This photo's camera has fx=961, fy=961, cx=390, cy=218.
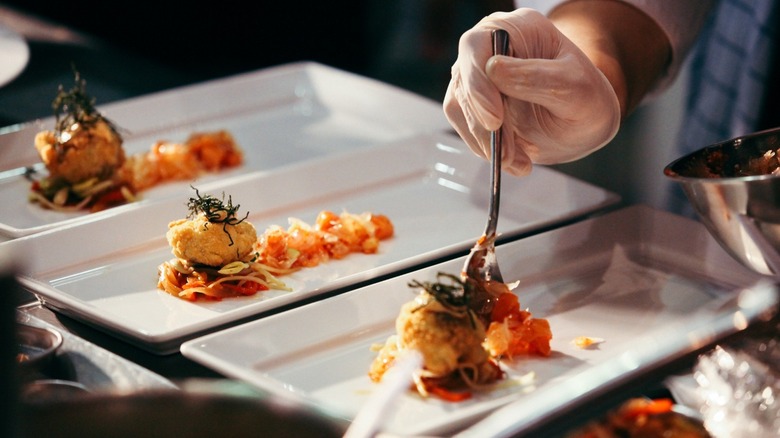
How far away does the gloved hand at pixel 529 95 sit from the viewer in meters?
1.65

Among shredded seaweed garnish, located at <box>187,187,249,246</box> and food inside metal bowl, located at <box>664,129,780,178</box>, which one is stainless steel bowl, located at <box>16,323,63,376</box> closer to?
shredded seaweed garnish, located at <box>187,187,249,246</box>

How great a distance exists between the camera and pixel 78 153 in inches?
85.6

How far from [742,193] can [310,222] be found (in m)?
1.00

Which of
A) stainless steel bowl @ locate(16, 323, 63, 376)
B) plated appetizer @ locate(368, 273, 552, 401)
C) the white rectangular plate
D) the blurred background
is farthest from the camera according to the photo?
the blurred background

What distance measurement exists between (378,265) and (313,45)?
4.24 meters

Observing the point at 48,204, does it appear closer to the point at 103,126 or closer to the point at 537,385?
the point at 103,126

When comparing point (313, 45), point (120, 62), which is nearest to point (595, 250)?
point (120, 62)

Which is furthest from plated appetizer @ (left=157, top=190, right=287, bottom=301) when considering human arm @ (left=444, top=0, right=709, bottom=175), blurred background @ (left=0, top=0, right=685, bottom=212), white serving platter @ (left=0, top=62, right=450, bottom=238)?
blurred background @ (left=0, top=0, right=685, bottom=212)

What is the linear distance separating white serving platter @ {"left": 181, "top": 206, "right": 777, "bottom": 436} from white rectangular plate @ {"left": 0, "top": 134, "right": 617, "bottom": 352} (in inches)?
3.5

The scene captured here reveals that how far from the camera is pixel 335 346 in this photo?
1.49 m

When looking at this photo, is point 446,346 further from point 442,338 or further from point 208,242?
point 208,242

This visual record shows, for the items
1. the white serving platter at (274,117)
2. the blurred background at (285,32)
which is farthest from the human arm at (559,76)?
the blurred background at (285,32)

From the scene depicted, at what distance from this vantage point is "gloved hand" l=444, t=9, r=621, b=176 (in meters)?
1.65

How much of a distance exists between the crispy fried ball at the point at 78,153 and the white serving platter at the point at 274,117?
153mm
